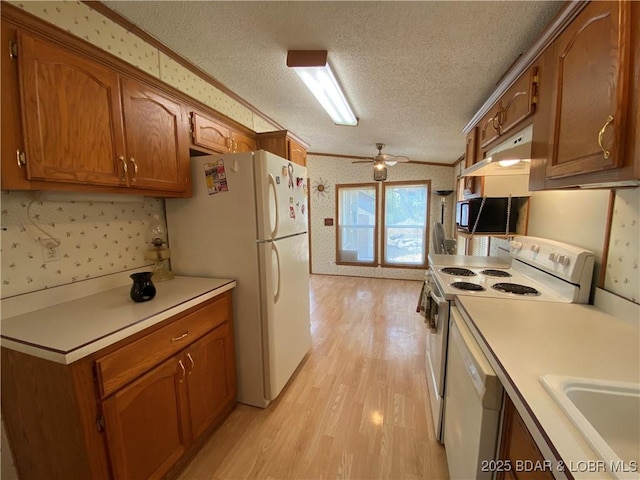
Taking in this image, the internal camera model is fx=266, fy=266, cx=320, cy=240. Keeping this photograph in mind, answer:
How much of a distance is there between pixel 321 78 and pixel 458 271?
1641mm

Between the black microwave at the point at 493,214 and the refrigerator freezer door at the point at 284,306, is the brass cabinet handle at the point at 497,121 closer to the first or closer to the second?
the black microwave at the point at 493,214

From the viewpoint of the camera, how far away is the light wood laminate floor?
1.45 metres

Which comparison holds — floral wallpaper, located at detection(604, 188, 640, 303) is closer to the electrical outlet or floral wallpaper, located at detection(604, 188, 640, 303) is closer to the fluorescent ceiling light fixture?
the fluorescent ceiling light fixture

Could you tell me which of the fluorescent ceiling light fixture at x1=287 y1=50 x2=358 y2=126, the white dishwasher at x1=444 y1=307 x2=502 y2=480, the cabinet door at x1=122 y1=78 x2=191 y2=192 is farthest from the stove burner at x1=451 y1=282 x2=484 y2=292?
the cabinet door at x1=122 y1=78 x2=191 y2=192

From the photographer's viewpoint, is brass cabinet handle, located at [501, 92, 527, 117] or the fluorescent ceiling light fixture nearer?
brass cabinet handle, located at [501, 92, 527, 117]

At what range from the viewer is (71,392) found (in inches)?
36.9

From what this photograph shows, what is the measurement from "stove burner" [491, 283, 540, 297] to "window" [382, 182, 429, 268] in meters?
3.64

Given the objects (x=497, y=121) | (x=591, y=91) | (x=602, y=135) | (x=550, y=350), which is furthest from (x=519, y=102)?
(x=550, y=350)

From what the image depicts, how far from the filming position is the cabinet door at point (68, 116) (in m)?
1.03

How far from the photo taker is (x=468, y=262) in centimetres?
219

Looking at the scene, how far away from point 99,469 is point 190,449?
1.80ft

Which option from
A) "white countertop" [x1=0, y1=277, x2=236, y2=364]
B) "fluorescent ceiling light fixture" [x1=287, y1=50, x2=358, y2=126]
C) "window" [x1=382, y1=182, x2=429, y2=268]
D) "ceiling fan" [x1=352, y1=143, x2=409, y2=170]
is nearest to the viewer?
"white countertop" [x1=0, y1=277, x2=236, y2=364]

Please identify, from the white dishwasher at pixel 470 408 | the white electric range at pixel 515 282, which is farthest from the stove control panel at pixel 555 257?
the white dishwasher at pixel 470 408

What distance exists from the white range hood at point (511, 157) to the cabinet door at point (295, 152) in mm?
1628
